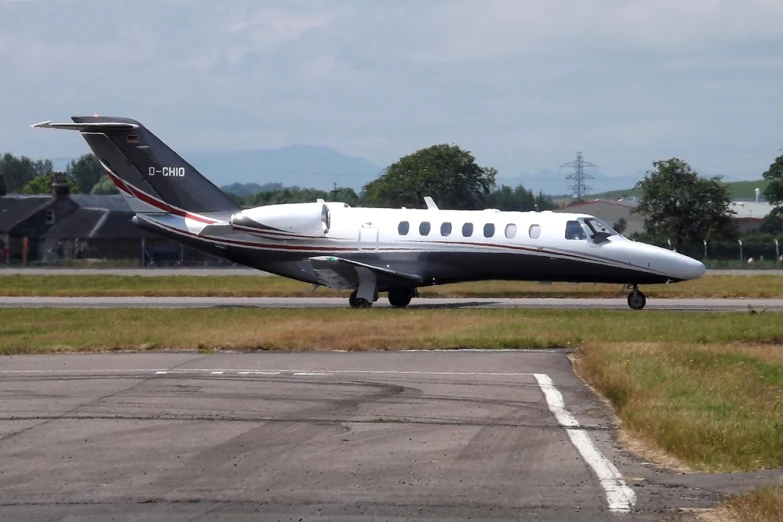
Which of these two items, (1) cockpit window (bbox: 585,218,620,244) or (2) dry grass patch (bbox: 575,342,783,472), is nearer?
(2) dry grass patch (bbox: 575,342,783,472)

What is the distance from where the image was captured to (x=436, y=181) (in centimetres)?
6406

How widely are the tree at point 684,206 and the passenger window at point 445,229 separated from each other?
1655 inches

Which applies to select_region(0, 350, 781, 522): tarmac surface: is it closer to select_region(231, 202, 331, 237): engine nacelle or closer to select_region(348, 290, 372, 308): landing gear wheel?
select_region(348, 290, 372, 308): landing gear wheel

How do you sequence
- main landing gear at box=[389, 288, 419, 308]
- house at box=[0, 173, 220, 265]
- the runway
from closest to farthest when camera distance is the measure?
1. the runway
2. main landing gear at box=[389, 288, 419, 308]
3. house at box=[0, 173, 220, 265]

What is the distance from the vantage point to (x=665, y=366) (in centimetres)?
1639

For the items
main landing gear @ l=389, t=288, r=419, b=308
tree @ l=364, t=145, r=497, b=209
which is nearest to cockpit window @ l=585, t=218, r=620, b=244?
main landing gear @ l=389, t=288, r=419, b=308

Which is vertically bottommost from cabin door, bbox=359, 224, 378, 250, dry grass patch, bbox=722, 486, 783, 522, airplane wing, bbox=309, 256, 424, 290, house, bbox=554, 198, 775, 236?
dry grass patch, bbox=722, 486, 783, 522

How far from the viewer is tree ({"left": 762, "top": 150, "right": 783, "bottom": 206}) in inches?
3465

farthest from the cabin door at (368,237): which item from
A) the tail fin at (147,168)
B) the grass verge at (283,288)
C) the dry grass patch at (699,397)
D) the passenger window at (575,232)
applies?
the dry grass patch at (699,397)

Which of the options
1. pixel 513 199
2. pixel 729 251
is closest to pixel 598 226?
pixel 729 251

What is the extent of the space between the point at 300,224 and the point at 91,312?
6029 millimetres

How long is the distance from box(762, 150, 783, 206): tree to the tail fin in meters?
64.5

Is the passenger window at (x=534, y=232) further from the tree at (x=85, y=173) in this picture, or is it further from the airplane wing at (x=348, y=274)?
the tree at (x=85, y=173)

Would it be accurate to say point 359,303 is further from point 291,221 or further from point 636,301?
point 636,301
